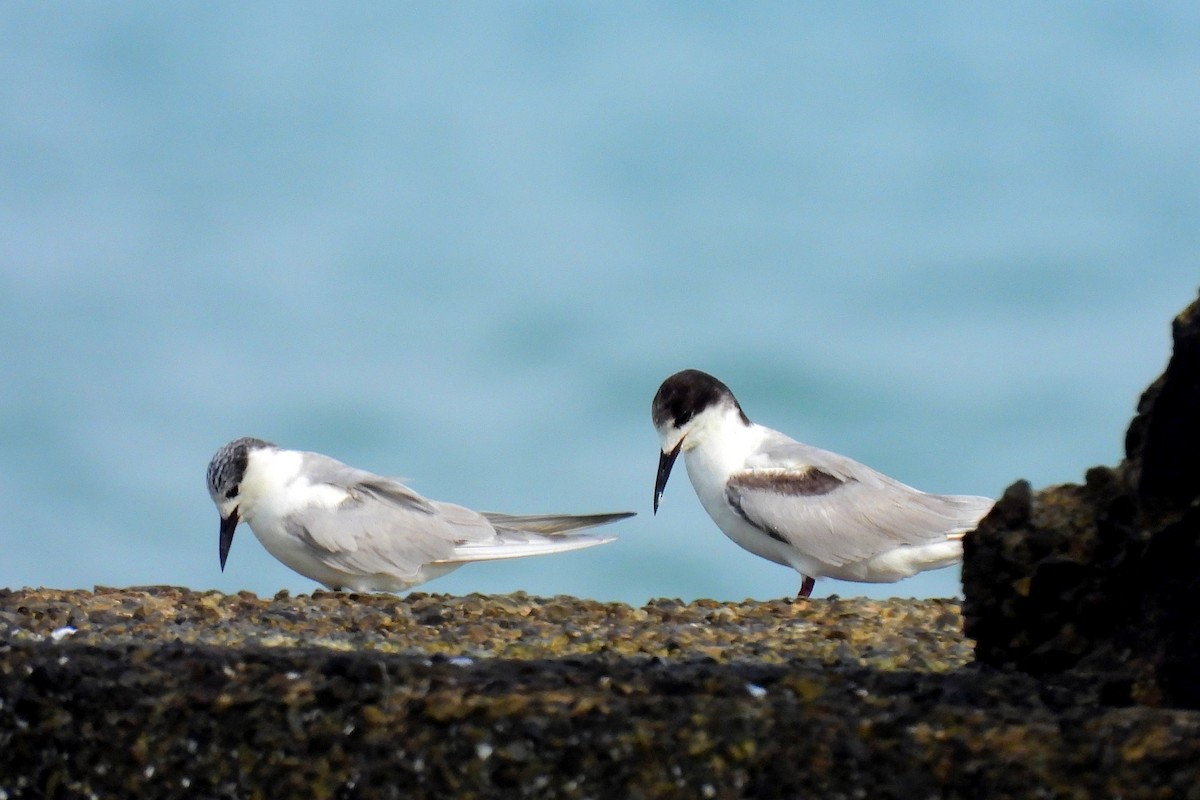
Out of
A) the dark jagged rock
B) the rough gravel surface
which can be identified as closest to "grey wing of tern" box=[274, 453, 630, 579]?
the rough gravel surface

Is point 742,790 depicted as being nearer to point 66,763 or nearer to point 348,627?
point 66,763

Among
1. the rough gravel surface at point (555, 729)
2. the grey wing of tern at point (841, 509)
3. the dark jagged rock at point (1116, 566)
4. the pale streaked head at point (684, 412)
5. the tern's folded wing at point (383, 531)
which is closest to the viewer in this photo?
the rough gravel surface at point (555, 729)

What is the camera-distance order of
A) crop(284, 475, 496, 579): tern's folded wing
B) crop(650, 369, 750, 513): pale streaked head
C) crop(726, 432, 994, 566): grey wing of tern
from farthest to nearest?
crop(650, 369, 750, 513): pale streaked head → crop(284, 475, 496, 579): tern's folded wing → crop(726, 432, 994, 566): grey wing of tern

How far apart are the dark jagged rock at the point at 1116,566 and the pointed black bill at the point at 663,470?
485 cm

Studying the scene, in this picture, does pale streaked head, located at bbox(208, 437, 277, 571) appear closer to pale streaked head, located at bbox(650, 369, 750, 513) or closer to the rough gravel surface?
pale streaked head, located at bbox(650, 369, 750, 513)

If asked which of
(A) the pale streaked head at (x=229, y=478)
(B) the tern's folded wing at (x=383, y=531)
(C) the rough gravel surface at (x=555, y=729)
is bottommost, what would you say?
(C) the rough gravel surface at (x=555, y=729)

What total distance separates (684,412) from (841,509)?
1.21 m

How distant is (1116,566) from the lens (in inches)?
168

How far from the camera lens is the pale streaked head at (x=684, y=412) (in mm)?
9523

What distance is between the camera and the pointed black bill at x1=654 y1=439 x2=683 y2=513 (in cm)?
955

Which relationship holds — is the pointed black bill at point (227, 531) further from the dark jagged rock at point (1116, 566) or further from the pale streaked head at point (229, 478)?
the dark jagged rock at point (1116, 566)

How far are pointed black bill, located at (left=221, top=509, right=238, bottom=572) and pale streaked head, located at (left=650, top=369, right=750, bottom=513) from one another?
2567 mm

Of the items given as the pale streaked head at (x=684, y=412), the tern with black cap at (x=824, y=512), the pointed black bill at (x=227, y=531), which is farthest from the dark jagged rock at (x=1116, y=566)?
the pointed black bill at (x=227, y=531)

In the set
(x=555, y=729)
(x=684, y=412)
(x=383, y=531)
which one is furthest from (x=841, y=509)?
(x=555, y=729)
